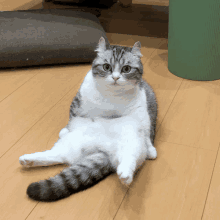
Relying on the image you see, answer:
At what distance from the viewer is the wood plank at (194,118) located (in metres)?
1.26

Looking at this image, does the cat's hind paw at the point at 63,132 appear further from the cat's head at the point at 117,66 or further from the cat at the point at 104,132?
the cat's head at the point at 117,66

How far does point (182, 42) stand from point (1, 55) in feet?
3.77

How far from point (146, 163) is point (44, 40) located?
1.15 m

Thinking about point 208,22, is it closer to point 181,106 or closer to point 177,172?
point 181,106

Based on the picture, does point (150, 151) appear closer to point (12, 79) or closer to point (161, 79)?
point (161, 79)

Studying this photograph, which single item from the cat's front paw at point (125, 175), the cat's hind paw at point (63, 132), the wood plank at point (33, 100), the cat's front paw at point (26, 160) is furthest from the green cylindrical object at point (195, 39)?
the cat's front paw at point (26, 160)

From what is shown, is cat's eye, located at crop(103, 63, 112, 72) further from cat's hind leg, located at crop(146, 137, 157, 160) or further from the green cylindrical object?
the green cylindrical object

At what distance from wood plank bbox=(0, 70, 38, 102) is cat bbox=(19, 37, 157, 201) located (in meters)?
0.57

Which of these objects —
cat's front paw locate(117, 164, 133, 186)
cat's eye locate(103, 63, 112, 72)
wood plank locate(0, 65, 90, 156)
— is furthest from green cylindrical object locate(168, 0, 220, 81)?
cat's front paw locate(117, 164, 133, 186)

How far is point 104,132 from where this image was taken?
1117 millimetres

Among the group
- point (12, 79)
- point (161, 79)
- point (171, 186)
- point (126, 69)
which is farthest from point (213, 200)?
point (12, 79)

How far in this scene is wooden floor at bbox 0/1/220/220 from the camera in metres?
0.93

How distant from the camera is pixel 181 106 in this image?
1508 mm

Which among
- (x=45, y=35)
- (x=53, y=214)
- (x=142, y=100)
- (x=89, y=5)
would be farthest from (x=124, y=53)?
(x=89, y=5)
